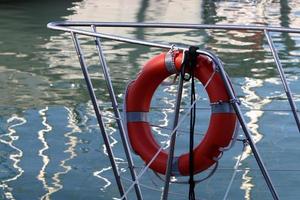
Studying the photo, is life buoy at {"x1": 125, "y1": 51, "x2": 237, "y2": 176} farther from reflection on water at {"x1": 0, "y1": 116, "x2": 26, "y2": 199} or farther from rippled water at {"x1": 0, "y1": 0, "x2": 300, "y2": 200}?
reflection on water at {"x1": 0, "y1": 116, "x2": 26, "y2": 199}

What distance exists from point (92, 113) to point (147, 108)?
3.14 m

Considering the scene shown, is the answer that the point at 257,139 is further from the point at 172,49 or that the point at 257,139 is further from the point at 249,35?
the point at 249,35

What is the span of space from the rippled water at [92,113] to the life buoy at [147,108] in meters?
0.28

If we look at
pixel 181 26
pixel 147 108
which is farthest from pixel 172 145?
pixel 181 26

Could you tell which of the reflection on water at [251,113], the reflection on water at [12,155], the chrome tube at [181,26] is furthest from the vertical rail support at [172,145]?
→ the reflection on water at [12,155]

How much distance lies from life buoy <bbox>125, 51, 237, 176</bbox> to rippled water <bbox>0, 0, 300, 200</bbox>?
0.91ft

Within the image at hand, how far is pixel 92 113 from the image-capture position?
671cm

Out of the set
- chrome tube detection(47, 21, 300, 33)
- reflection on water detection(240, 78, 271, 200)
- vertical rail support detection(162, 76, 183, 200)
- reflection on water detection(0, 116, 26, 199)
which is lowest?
reflection on water detection(240, 78, 271, 200)

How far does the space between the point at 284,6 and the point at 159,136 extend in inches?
416

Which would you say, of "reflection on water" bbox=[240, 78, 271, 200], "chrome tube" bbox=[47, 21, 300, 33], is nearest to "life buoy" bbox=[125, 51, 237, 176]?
"chrome tube" bbox=[47, 21, 300, 33]

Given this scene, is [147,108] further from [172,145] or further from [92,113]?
[92,113]

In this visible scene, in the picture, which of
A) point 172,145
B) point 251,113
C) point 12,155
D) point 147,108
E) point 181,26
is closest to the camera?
point 172,145

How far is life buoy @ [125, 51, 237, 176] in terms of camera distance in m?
3.20

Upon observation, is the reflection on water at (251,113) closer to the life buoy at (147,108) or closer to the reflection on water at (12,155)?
the life buoy at (147,108)
